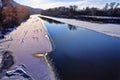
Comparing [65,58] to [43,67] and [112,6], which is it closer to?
[43,67]

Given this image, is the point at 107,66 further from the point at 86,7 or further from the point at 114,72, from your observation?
the point at 86,7

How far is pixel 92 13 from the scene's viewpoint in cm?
12556

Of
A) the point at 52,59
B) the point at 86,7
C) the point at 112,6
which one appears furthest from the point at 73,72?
the point at 86,7

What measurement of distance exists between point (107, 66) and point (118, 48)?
7180mm

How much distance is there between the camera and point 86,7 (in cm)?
14938

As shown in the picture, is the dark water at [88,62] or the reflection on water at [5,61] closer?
the dark water at [88,62]

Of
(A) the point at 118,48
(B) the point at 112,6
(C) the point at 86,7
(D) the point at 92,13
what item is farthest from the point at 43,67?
(C) the point at 86,7

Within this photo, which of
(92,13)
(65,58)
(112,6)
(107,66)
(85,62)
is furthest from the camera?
(92,13)

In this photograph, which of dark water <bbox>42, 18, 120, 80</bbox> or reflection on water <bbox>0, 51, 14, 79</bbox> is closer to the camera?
dark water <bbox>42, 18, 120, 80</bbox>

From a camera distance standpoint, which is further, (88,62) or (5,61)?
(5,61)

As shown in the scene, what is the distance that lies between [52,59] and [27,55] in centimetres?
302

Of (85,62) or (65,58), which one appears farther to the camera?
(65,58)

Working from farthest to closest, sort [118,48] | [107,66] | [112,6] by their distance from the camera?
[112,6]
[118,48]
[107,66]

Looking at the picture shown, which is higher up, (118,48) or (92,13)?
(118,48)
